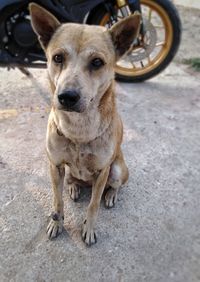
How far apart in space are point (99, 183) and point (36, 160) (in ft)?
3.34

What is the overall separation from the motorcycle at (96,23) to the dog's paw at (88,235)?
68.2 inches

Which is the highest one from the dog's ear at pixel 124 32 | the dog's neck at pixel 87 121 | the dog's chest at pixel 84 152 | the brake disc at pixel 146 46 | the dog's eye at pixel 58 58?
the dog's ear at pixel 124 32

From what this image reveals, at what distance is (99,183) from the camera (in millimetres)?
2732

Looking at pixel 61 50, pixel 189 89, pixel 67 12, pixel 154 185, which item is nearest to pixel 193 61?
pixel 189 89

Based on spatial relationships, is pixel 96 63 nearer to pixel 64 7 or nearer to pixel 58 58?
pixel 58 58

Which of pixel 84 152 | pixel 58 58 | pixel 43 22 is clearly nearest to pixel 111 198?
pixel 84 152

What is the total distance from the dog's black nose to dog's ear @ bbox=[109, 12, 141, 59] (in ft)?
1.72

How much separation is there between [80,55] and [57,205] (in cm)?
113

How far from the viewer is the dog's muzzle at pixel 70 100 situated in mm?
2180

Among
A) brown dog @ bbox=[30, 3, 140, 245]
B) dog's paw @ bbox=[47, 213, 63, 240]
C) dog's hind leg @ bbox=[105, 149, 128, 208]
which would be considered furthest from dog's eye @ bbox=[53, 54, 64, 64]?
dog's paw @ bbox=[47, 213, 63, 240]

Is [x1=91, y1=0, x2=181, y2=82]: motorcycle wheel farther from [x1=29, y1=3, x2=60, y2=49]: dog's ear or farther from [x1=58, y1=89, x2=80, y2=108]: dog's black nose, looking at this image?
[x1=58, y1=89, x2=80, y2=108]: dog's black nose

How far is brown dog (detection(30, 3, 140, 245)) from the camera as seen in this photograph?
2.29 metres

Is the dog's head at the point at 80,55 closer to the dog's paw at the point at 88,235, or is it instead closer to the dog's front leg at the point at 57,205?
the dog's front leg at the point at 57,205

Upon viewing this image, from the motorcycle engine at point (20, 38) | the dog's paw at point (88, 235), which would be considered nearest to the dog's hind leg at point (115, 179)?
the dog's paw at point (88, 235)
